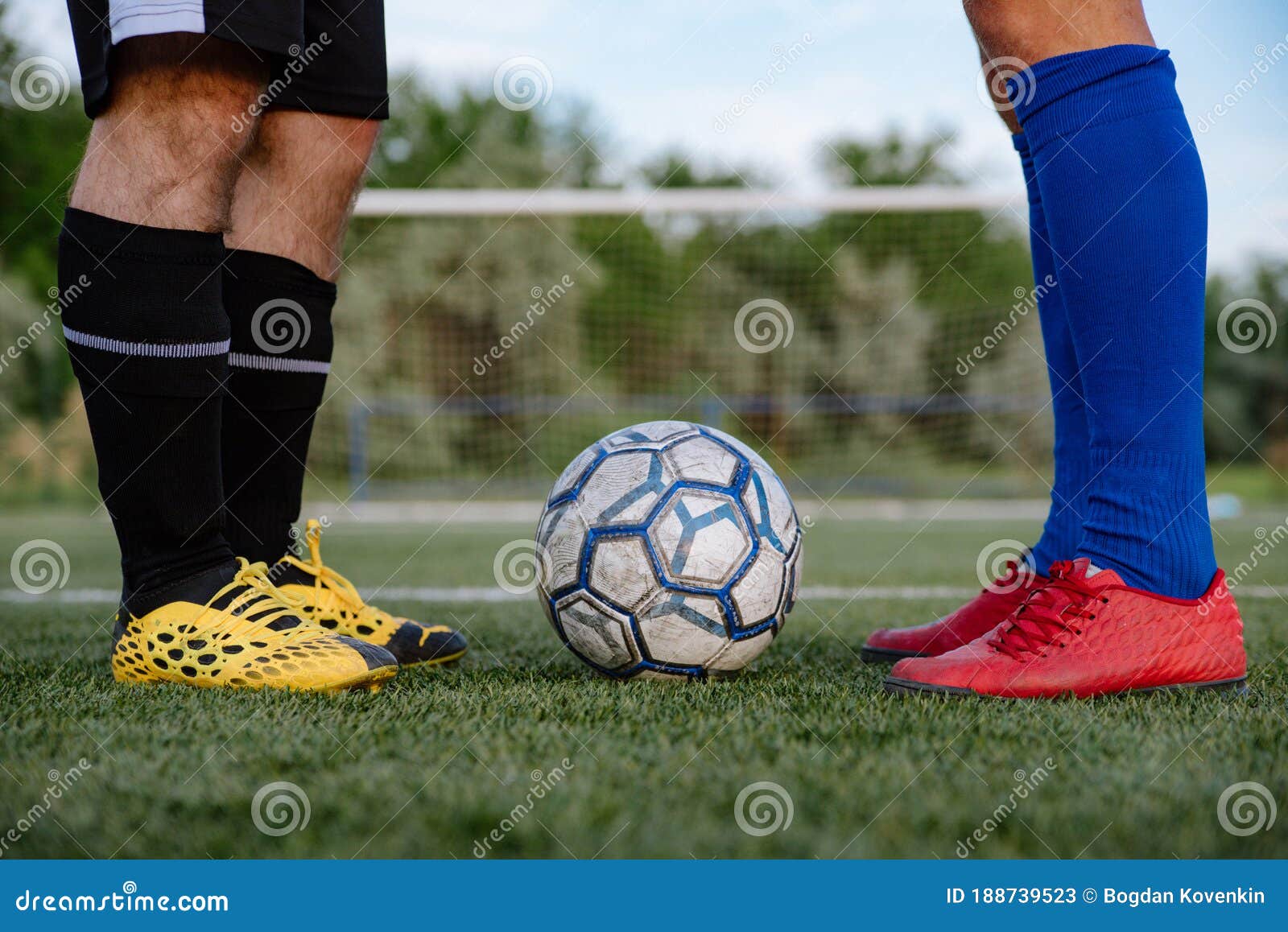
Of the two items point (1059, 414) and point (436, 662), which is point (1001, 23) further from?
point (436, 662)

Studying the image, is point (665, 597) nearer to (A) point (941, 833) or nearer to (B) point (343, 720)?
(B) point (343, 720)

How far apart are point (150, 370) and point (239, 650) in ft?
1.53

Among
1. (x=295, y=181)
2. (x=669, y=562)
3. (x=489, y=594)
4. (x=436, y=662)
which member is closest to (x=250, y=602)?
(x=436, y=662)

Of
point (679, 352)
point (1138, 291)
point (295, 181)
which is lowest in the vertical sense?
point (679, 352)

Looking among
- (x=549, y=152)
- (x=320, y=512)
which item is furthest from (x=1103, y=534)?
(x=549, y=152)

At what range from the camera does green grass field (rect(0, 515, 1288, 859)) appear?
91 cm

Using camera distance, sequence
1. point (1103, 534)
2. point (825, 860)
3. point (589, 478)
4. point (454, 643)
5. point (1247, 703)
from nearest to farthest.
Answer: point (825, 860) → point (1247, 703) → point (1103, 534) → point (589, 478) → point (454, 643)

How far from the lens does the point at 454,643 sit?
6.43 feet

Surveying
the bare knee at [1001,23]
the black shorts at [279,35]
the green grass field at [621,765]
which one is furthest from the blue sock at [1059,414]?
the black shorts at [279,35]

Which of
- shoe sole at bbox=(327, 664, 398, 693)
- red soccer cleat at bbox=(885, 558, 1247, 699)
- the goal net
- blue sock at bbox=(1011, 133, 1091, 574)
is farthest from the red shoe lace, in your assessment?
the goal net

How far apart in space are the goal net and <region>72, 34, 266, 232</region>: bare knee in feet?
29.4

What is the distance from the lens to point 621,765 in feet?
3.63

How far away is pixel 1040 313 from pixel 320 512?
349 inches

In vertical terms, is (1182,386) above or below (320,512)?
above
